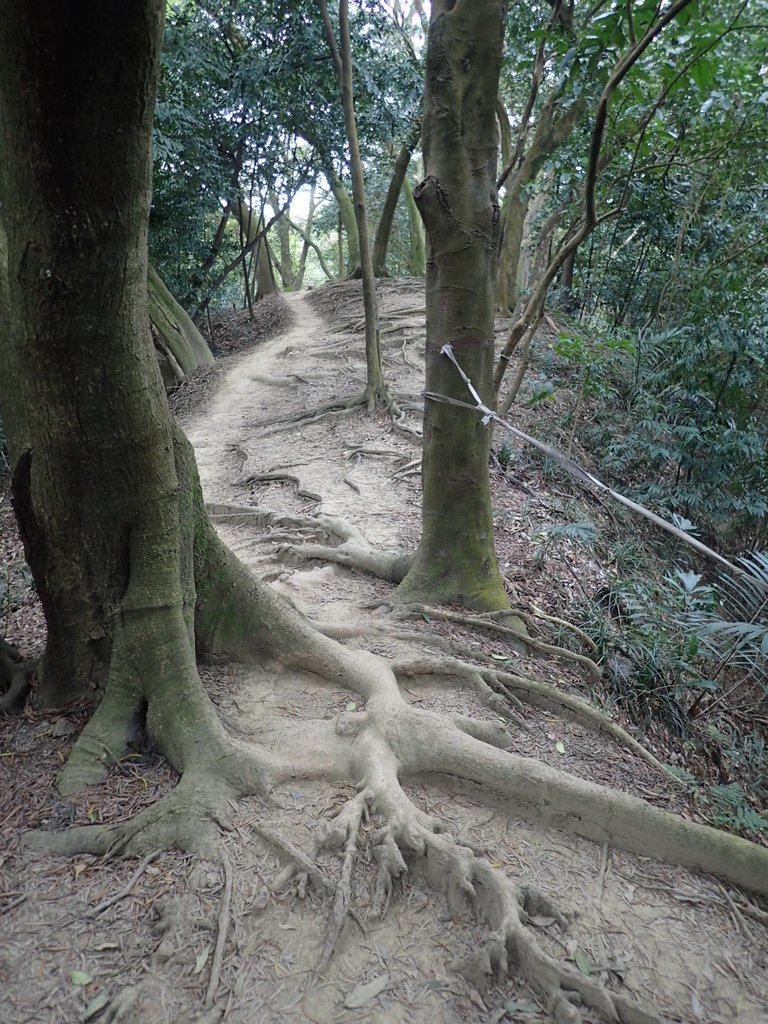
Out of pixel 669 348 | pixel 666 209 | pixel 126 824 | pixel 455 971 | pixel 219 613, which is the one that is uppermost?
pixel 666 209

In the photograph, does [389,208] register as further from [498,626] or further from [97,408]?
[97,408]

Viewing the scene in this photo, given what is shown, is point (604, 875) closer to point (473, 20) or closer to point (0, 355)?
point (0, 355)

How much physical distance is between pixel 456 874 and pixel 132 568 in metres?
1.71

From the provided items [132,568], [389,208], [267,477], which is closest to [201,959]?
[132,568]

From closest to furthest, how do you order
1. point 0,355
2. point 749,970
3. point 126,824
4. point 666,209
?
1. point 749,970
2. point 126,824
3. point 0,355
4. point 666,209

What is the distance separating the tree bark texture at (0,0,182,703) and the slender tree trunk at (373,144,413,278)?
46.7ft

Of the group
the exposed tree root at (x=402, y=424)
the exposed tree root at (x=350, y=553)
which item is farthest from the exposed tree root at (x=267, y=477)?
the exposed tree root at (x=402, y=424)

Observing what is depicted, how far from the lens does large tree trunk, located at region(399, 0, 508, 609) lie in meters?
3.52

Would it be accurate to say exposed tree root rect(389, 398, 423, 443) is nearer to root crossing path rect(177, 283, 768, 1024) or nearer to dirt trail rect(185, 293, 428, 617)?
dirt trail rect(185, 293, 428, 617)

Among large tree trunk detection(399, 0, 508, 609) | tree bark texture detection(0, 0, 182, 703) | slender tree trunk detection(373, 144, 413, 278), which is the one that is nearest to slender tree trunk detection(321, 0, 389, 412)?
large tree trunk detection(399, 0, 508, 609)

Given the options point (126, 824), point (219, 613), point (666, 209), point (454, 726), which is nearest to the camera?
point (126, 824)

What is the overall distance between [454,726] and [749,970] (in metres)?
1.33

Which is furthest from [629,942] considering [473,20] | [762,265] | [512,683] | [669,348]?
[762,265]

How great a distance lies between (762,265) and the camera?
8117 mm
